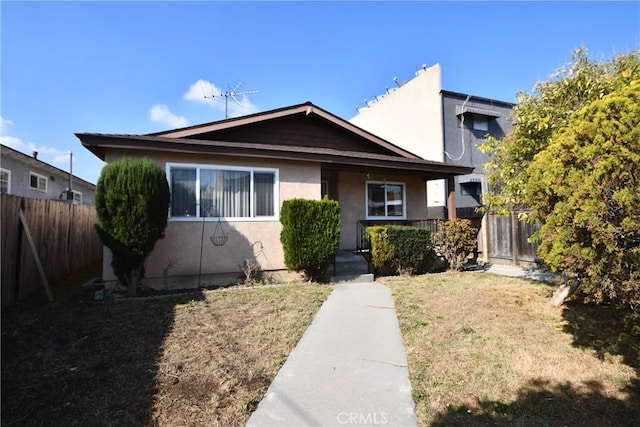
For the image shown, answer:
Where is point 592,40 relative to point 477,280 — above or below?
above

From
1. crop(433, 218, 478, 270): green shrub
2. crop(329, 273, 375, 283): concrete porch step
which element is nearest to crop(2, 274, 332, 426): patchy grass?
crop(329, 273, 375, 283): concrete porch step

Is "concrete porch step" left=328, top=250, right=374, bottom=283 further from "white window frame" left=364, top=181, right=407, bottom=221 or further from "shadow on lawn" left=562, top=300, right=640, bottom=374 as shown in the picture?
"shadow on lawn" left=562, top=300, right=640, bottom=374

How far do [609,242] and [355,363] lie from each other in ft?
9.30

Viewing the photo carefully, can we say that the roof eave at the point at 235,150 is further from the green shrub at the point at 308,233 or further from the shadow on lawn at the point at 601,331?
the shadow on lawn at the point at 601,331

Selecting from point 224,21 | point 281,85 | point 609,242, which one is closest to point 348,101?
point 281,85

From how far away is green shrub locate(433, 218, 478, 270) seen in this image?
370 inches

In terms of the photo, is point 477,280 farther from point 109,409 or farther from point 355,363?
point 109,409

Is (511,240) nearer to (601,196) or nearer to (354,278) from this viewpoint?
(354,278)

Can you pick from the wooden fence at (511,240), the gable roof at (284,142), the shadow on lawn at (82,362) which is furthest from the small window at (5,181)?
the wooden fence at (511,240)

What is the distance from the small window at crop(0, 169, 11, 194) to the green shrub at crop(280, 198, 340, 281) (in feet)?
34.3

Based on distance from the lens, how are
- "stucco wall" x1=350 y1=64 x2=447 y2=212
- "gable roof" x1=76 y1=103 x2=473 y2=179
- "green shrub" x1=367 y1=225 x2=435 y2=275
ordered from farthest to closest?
"stucco wall" x1=350 y1=64 x2=447 y2=212 → "green shrub" x1=367 y1=225 x2=435 y2=275 → "gable roof" x1=76 y1=103 x2=473 y2=179

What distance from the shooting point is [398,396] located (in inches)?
119

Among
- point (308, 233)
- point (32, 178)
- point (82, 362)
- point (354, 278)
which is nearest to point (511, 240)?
point (354, 278)

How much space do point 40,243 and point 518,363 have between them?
9361 mm
